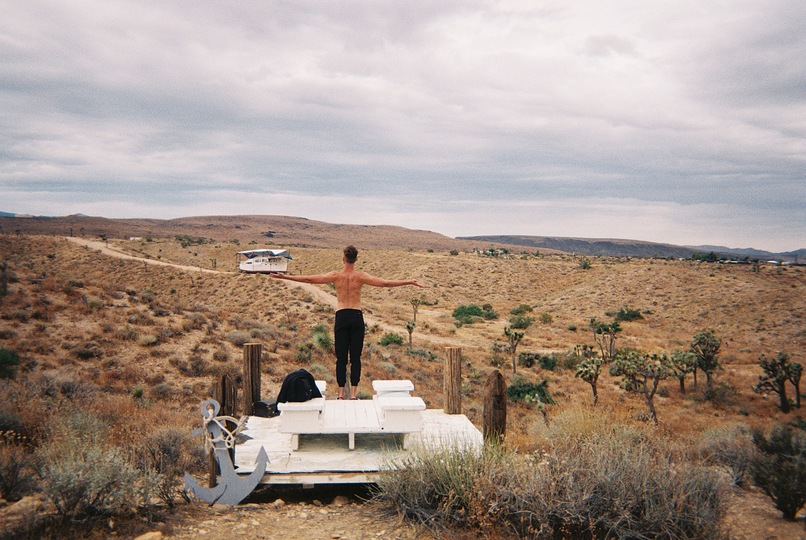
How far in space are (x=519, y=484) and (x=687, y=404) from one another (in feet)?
67.0

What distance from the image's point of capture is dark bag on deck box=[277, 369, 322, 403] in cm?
687

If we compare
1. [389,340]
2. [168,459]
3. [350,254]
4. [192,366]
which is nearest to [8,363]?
[192,366]

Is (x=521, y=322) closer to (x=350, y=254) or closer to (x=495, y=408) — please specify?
(x=350, y=254)

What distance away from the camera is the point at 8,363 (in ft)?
41.1

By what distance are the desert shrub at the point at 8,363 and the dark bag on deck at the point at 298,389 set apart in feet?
29.9

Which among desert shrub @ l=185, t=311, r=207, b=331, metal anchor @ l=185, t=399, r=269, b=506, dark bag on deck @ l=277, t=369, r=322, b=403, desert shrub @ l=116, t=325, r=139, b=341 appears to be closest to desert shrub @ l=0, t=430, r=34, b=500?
metal anchor @ l=185, t=399, r=269, b=506

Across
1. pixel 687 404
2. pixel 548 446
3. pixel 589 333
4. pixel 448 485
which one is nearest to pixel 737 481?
pixel 548 446

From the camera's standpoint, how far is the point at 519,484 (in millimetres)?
5199

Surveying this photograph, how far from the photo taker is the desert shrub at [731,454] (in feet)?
23.7

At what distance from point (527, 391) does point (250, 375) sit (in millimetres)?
16087

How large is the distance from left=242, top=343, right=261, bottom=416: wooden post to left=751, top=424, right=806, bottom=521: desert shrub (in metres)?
7.16

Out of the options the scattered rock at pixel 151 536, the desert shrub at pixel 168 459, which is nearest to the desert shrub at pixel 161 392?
the desert shrub at pixel 168 459

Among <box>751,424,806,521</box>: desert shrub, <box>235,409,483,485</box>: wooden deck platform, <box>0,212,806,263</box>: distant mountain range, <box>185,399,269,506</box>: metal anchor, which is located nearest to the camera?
<box>185,399,269,506</box>: metal anchor

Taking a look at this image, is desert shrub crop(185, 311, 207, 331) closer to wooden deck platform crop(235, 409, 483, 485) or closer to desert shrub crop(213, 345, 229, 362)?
desert shrub crop(213, 345, 229, 362)
